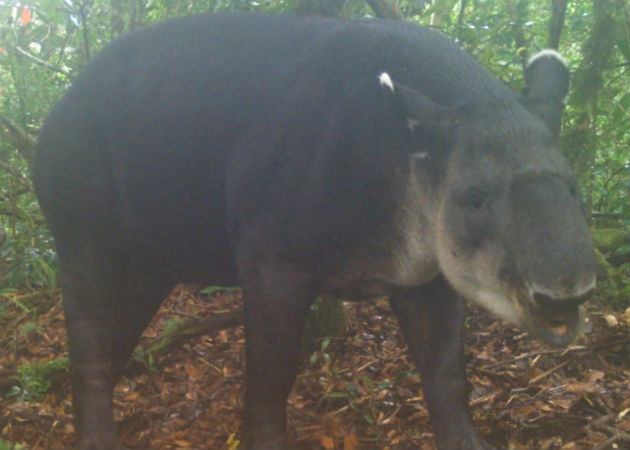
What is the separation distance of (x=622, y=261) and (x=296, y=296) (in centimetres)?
300

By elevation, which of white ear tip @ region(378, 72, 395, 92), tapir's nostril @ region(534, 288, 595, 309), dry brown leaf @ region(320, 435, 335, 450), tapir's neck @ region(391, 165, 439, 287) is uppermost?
white ear tip @ region(378, 72, 395, 92)

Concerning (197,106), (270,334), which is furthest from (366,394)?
(197,106)

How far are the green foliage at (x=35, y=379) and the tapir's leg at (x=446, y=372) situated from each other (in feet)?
7.39

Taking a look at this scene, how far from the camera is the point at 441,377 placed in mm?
3824

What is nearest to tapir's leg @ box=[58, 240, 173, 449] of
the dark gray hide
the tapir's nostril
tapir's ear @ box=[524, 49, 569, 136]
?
the dark gray hide

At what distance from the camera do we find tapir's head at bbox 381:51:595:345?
2732mm

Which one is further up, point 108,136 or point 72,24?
point 72,24

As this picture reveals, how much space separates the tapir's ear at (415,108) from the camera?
3.20 metres

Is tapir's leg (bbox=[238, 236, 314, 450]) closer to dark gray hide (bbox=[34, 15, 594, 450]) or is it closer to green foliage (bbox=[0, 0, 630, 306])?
dark gray hide (bbox=[34, 15, 594, 450])

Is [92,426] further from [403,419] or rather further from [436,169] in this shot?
[436,169]

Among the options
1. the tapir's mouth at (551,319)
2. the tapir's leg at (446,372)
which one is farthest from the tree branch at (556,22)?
the tapir's mouth at (551,319)

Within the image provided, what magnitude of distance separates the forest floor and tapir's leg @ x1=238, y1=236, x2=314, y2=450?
683mm

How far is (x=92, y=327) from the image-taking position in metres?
4.34

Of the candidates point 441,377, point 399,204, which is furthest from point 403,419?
point 399,204
